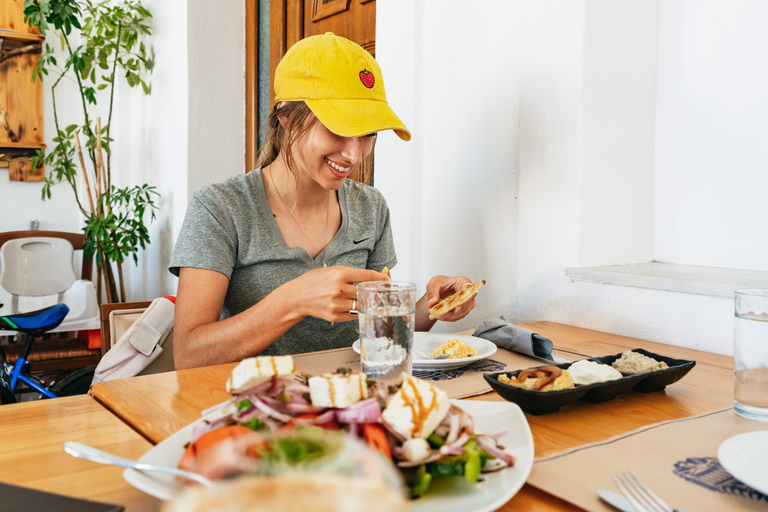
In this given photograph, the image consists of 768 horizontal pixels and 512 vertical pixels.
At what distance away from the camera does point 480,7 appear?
1630 millimetres

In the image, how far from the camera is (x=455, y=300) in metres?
1.21

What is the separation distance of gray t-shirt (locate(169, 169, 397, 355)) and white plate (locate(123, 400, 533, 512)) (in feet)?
2.35

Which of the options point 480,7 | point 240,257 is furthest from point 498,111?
point 240,257

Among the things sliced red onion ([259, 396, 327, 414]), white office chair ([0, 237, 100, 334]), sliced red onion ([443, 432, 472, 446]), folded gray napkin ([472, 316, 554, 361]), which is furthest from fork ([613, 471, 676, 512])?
white office chair ([0, 237, 100, 334])

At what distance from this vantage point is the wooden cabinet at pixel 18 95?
375 centimetres

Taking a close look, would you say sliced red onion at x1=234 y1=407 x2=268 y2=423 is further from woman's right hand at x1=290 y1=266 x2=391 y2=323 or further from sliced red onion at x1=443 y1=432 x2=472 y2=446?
woman's right hand at x1=290 y1=266 x2=391 y2=323

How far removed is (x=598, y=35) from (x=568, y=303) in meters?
0.62

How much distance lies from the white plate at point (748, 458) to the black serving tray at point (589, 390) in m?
0.18

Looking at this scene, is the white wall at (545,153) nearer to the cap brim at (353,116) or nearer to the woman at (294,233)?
the woman at (294,233)

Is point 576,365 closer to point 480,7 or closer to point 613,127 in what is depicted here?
point 613,127

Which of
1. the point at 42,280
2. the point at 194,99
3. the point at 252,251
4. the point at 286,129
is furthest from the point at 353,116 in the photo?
the point at 42,280

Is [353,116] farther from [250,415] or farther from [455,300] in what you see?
[250,415]

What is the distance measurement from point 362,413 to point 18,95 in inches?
164

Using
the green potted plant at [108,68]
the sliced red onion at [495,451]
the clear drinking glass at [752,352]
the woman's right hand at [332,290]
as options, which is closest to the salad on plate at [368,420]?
the sliced red onion at [495,451]
